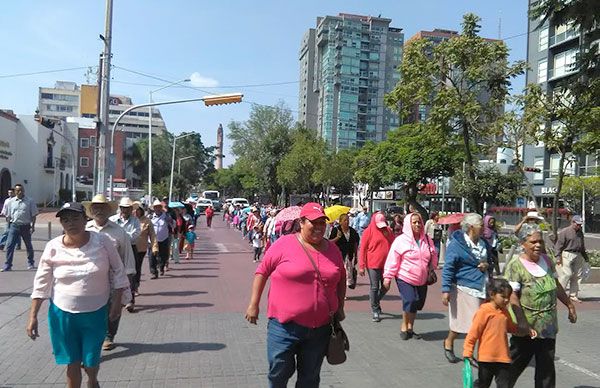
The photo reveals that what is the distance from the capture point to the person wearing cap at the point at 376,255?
849 centimetres

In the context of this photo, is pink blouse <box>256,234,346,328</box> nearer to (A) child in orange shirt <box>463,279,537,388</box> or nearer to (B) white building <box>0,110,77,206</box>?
(A) child in orange shirt <box>463,279,537,388</box>

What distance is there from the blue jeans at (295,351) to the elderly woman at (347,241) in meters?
6.02

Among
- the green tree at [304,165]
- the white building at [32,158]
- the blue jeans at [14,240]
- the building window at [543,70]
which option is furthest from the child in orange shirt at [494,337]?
the building window at [543,70]

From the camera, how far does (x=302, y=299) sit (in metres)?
3.88

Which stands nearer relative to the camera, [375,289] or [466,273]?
[466,273]

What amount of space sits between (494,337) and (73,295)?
326cm

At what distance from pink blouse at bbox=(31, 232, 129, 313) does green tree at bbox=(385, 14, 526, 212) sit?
11.2m

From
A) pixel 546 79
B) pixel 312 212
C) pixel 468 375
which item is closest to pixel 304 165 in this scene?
pixel 546 79

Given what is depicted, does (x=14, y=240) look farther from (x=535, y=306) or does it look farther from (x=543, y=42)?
(x=543, y=42)

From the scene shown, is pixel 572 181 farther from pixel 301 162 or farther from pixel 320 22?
pixel 320 22

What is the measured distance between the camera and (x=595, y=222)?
159 feet

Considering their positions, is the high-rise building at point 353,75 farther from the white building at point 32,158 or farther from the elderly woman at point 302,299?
the elderly woman at point 302,299

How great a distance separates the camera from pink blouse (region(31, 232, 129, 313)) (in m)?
4.34

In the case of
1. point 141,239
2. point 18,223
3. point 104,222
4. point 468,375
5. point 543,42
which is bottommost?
point 468,375
